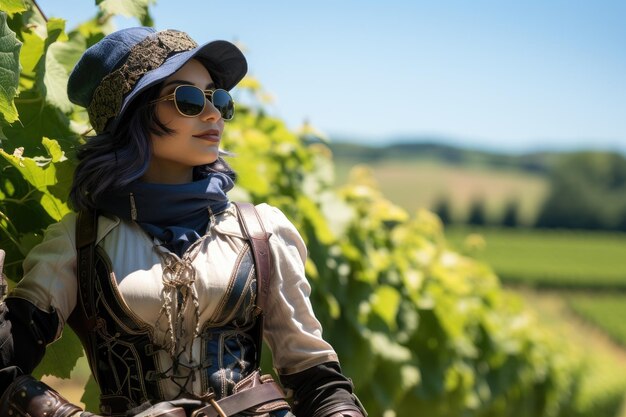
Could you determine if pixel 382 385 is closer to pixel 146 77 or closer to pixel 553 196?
pixel 146 77

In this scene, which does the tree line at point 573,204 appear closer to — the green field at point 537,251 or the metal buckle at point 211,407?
the green field at point 537,251

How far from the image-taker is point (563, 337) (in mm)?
16094

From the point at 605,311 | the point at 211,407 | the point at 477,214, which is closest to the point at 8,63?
the point at 211,407

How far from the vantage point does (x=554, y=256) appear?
265 feet

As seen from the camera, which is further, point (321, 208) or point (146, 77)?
point (321, 208)

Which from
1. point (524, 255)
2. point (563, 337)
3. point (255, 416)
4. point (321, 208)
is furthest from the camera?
point (524, 255)

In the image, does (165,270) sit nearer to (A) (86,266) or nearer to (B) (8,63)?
(A) (86,266)

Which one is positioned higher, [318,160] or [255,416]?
[255,416]

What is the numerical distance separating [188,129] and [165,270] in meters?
0.37

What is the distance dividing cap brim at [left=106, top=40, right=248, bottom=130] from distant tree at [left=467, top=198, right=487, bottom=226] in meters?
96.7

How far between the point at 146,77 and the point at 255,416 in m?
0.85

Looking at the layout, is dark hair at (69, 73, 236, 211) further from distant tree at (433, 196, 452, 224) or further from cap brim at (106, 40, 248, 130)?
distant tree at (433, 196, 452, 224)

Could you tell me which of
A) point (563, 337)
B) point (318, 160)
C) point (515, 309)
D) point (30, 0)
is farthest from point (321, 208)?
point (563, 337)

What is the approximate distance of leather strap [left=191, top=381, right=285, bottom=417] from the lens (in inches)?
92.4
